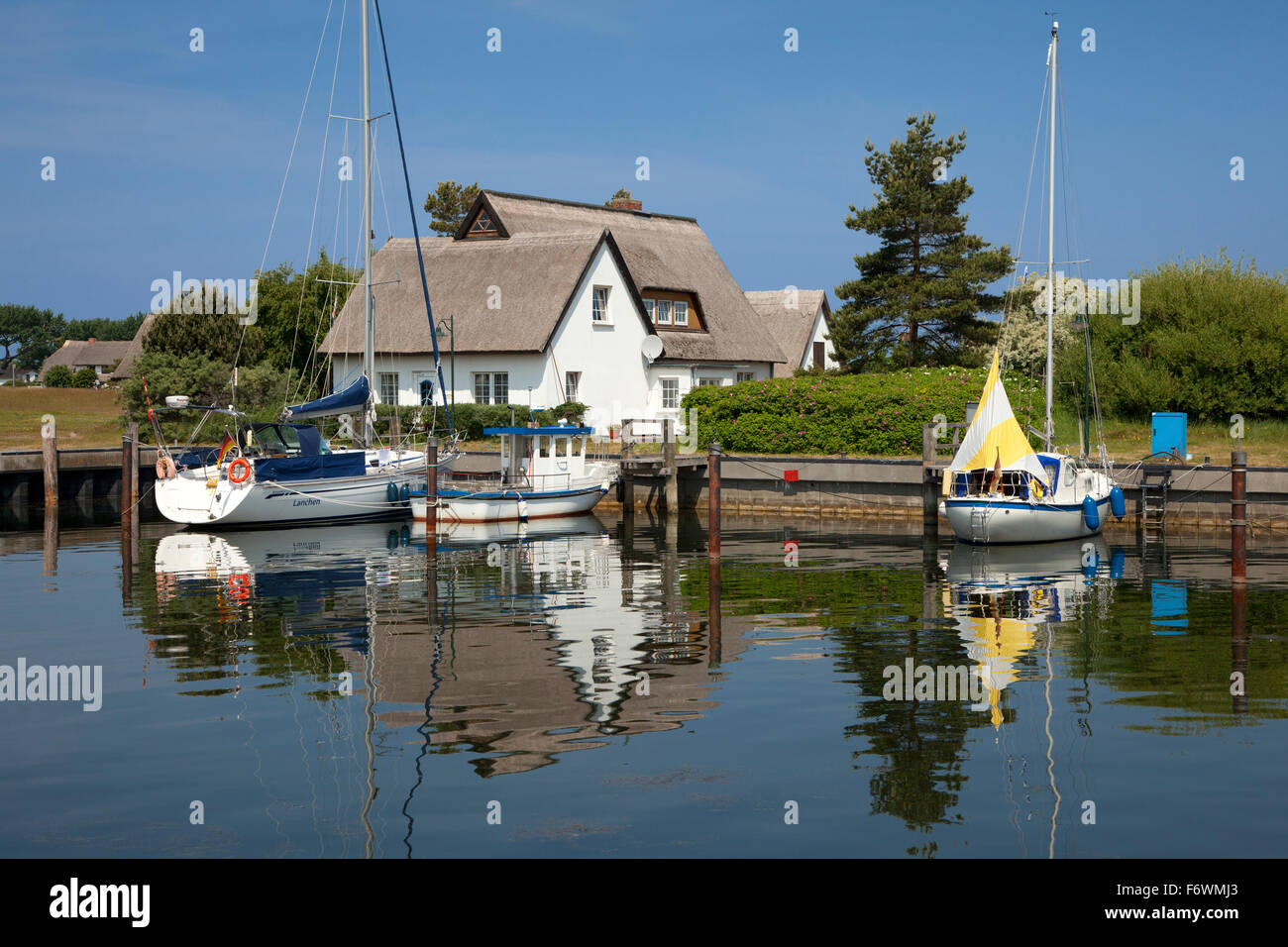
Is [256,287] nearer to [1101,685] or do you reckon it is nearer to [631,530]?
[631,530]

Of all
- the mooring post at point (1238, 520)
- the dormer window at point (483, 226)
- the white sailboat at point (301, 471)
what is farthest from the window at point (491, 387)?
the mooring post at point (1238, 520)

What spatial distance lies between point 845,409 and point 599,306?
540 inches

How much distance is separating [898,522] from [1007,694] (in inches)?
810

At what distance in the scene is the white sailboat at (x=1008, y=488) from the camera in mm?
28562

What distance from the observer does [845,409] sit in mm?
38625

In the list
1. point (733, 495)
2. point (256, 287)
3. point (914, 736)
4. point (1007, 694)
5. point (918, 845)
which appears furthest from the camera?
point (256, 287)

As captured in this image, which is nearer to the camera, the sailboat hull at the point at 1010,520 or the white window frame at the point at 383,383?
the sailboat hull at the point at 1010,520

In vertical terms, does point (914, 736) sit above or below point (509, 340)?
below

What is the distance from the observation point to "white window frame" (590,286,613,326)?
158 feet

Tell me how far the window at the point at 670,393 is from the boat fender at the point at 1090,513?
22.8 metres

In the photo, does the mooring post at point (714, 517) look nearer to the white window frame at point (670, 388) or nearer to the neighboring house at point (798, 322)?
the white window frame at point (670, 388)

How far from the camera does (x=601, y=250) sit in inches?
1905

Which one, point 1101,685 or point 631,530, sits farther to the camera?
point 631,530
